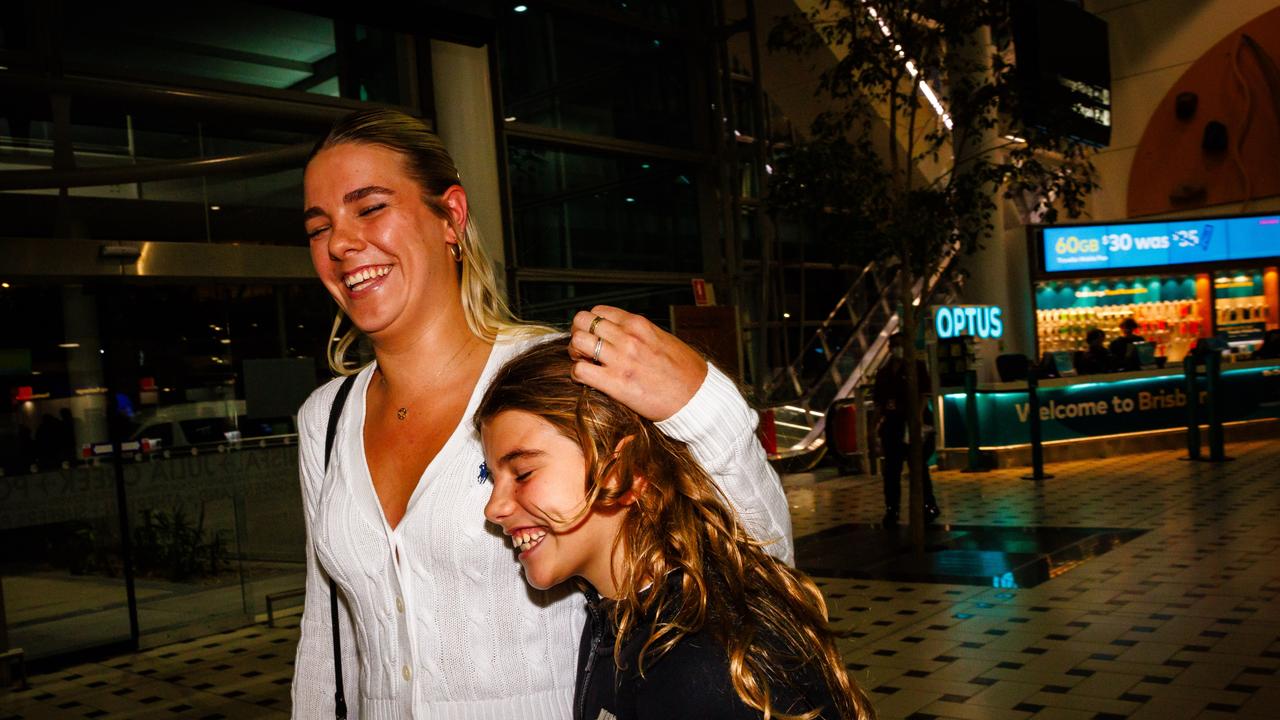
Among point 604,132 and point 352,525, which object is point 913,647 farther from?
point 604,132

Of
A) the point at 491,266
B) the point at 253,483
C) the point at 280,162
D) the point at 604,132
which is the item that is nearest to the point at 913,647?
the point at 491,266

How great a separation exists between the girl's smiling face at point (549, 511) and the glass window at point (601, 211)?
923cm

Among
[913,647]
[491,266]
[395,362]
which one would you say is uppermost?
[491,266]

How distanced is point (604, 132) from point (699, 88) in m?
1.69

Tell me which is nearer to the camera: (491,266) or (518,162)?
(491,266)

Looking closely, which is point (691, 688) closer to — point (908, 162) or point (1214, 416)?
point (908, 162)

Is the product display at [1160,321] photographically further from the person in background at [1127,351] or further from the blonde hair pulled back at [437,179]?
the blonde hair pulled back at [437,179]

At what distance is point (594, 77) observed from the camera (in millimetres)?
11391

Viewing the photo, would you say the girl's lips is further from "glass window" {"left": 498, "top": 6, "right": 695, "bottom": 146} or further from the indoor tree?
"glass window" {"left": 498, "top": 6, "right": 695, "bottom": 146}

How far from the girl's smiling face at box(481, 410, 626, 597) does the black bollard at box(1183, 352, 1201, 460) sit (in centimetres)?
1289

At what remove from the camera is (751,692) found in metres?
1.05

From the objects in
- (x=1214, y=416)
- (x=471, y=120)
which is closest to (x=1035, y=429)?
(x=1214, y=416)

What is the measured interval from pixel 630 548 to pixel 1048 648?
4.70 m

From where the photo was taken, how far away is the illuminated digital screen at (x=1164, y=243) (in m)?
16.9
